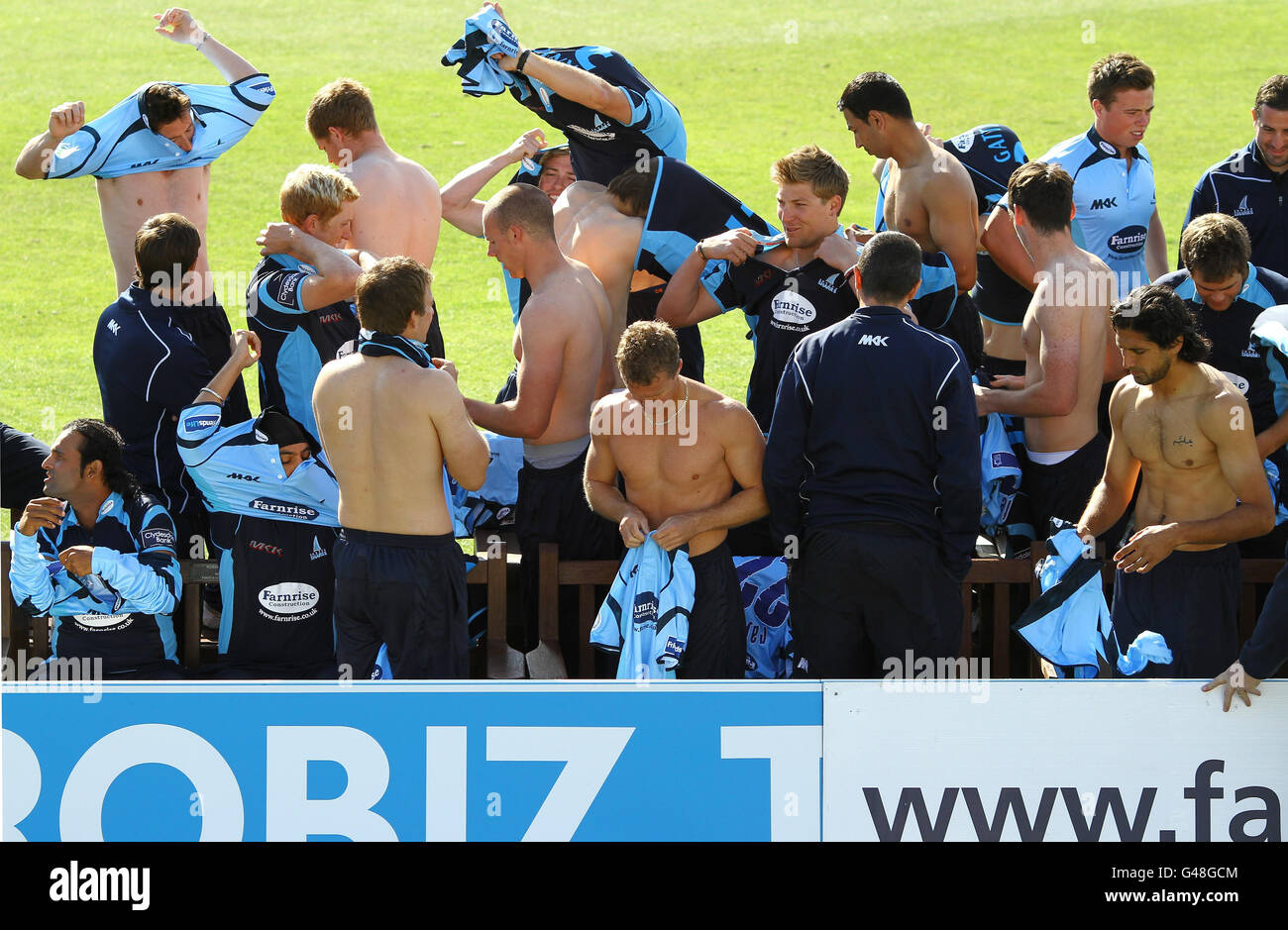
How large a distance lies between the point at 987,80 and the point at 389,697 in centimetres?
1959

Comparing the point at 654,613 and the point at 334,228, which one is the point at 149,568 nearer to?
the point at 334,228

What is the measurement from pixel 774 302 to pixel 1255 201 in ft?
8.05

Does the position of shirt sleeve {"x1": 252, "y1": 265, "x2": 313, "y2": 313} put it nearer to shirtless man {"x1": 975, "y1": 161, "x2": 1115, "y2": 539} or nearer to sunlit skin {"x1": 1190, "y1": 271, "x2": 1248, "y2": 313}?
shirtless man {"x1": 975, "y1": 161, "x2": 1115, "y2": 539}

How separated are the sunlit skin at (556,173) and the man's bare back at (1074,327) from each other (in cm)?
283

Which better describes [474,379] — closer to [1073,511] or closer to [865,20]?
[1073,511]

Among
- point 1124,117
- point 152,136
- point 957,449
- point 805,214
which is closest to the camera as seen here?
point 957,449

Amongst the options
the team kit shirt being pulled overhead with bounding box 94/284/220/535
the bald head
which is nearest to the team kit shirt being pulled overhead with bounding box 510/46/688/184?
the bald head

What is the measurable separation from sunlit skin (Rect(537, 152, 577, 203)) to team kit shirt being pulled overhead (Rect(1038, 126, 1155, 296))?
7.74 ft

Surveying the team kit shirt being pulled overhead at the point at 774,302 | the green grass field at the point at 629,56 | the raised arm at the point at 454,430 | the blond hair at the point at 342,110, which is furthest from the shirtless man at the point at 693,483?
the green grass field at the point at 629,56

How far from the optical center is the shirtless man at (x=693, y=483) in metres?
4.91

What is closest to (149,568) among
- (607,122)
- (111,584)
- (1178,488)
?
(111,584)

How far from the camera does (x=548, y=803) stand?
14.6 ft

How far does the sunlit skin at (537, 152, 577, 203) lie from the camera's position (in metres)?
7.40

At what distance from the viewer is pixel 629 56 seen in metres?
22.5
